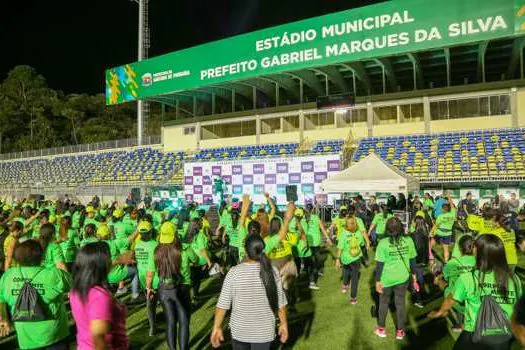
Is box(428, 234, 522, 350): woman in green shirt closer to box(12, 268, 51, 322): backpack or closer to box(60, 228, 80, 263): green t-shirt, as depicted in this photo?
box(12, 268, 51, 322): backpack

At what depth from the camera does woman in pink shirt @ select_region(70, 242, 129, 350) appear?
292cm

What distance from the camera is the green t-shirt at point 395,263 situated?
237 inches

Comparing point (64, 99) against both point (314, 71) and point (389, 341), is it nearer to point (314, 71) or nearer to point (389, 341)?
point (314, 71)

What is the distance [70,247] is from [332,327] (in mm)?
5576

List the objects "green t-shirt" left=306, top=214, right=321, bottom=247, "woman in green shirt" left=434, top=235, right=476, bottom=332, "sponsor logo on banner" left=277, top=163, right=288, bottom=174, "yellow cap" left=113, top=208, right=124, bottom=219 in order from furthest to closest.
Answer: "sponsor logo on banner" left=277, top=163, right=288, bottom=174 < "yellow cap" left=113, top=208, right=124, bottom=219 < "green t-shirt" left=306, top=214, right=321, bottom=247 < "woman in green shirt" left=434, top=235, right=476, bottom=332

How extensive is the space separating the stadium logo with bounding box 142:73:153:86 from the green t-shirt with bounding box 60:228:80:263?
1000 inches

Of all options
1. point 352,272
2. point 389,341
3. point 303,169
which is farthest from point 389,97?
point 389,341

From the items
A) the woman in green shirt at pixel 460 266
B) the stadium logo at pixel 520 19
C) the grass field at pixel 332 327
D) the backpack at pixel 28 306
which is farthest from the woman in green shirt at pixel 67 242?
the stadium logo at pixel 520 19

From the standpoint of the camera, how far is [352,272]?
26.3 feet

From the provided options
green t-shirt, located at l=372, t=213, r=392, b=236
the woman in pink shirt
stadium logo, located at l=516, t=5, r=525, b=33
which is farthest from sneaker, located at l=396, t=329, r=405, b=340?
stadium logo, located at l=516, t=5, r=525, b=33

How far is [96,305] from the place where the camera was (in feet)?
9.71

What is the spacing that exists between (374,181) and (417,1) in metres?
13.1

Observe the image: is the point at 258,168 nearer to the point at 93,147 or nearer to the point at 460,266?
the point at 460,266

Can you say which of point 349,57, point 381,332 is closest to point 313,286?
point 381,332
